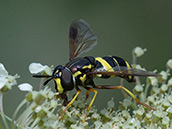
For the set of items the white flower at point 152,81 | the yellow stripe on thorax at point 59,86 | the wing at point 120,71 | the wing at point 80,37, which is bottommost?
the white flower at point 152,81

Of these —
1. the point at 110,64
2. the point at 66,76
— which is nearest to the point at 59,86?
the point at 66,76

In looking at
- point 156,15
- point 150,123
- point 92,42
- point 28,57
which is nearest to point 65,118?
point 150,123

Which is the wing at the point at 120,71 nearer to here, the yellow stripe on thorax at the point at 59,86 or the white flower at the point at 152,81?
the yellow stripe on thorax at the point at 59,86

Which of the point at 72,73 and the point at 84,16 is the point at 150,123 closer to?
the point at 72,73

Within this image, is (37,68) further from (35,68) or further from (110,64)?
(110,64)

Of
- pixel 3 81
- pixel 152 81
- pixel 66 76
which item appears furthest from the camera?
pixel 152 81

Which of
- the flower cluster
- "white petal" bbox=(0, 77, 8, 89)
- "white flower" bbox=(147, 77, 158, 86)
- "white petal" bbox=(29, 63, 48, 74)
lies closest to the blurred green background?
"white flower" bbox=(147, 77, 158, 86)

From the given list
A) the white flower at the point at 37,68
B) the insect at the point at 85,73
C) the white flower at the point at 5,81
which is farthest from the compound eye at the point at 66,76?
the white flower at the point at 5,81
